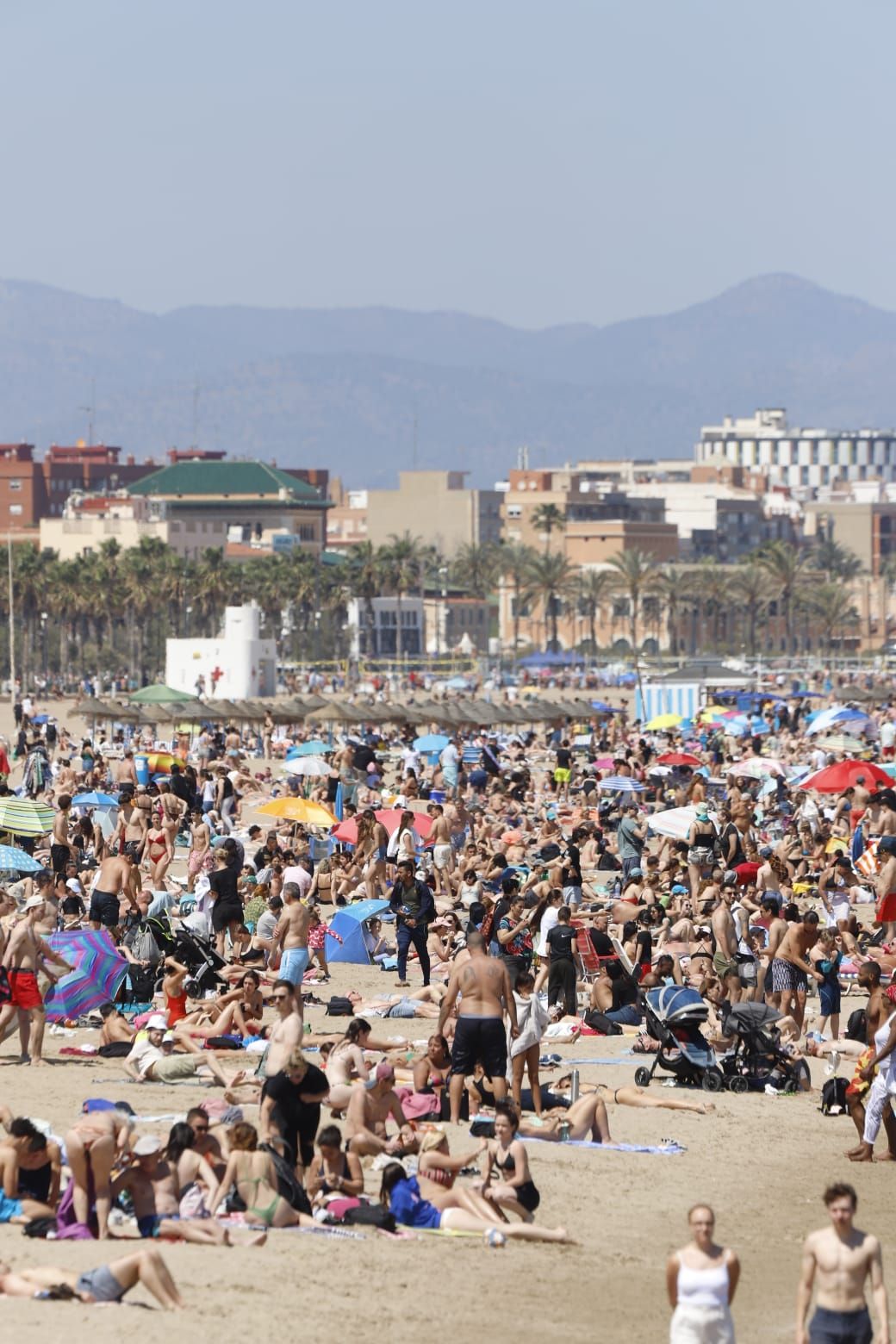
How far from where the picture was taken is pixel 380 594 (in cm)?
11138

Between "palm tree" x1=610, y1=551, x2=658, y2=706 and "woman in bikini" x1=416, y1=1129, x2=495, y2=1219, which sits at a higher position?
"palm tree" x1=610, y1=551, x2=658, y2=706

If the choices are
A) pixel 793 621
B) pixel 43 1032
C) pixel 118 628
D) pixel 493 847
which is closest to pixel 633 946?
pixel 43 1032

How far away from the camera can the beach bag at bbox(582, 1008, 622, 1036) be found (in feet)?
50.6

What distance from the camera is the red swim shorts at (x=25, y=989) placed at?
531 inches

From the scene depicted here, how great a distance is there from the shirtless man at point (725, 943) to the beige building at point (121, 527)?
330 ft

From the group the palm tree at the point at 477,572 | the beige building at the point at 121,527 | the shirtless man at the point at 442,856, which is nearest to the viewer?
the shirtless man at the point at 442,856

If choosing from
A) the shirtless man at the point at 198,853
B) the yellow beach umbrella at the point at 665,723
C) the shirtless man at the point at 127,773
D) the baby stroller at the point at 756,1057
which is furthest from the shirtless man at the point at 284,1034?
the yellow beach umbrella at the point at 665,723

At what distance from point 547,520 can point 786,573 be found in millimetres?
24567

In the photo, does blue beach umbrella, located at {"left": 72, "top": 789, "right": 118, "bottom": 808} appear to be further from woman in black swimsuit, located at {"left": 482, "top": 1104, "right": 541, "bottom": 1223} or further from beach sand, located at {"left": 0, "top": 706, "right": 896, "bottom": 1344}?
woman in black swimsuit, located at {"left": 482, "top": 1104, "right": 541, "bottom": 1223}

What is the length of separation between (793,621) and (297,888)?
109 metres

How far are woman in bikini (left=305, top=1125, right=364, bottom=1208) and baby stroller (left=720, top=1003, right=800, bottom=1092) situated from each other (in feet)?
11.5

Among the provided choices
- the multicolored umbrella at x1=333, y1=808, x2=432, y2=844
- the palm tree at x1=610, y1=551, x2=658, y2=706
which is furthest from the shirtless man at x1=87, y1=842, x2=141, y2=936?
the palm tree at x1=610, y1=551, x2=658, y2=706

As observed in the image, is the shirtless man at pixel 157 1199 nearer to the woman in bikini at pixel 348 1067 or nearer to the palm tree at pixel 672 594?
the woman in bikini at pixel 348 1067

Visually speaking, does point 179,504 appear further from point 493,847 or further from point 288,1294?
point 288,1294
